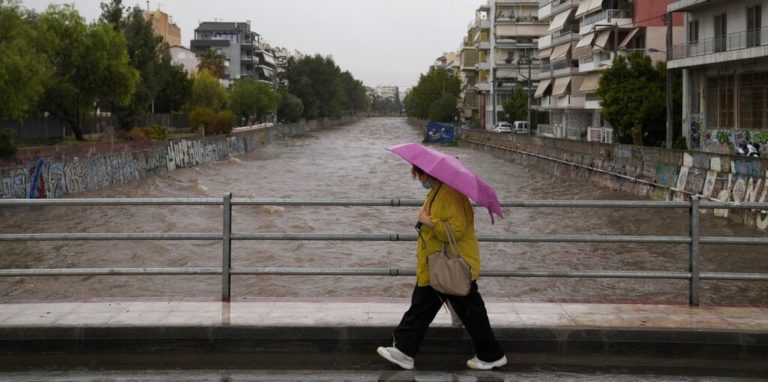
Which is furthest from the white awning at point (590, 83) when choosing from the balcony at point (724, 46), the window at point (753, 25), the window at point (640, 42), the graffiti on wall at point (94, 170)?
the graffiti on wall at point (94, 170)

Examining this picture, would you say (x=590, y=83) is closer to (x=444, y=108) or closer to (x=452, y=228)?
(x=452, y=228)

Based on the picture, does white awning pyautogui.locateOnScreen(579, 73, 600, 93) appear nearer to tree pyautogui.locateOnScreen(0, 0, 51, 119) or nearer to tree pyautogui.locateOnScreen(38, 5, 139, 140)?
tree pyautogui.locateOnScreen(38, 5, 139, 140)

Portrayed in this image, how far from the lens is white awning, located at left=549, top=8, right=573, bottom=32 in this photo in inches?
2872

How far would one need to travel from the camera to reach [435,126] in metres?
90.9

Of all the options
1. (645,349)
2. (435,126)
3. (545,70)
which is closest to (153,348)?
(645,349)

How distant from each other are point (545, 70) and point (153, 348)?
248ft

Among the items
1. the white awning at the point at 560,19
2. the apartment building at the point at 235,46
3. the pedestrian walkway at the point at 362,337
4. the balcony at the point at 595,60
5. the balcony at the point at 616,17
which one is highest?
the apartment building at the point at 235,46

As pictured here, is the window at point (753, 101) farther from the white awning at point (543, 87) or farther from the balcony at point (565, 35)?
the white awning at point (543, 87)

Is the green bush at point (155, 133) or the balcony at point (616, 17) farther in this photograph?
the green bush at point (155, 133)

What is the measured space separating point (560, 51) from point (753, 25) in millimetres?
37120

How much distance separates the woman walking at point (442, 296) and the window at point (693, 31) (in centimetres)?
3908

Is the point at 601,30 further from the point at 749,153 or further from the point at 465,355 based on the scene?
the point at 465,355

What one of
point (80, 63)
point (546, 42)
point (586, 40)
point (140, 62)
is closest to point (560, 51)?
point (546, 42)

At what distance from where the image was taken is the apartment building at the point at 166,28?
5335 inches
